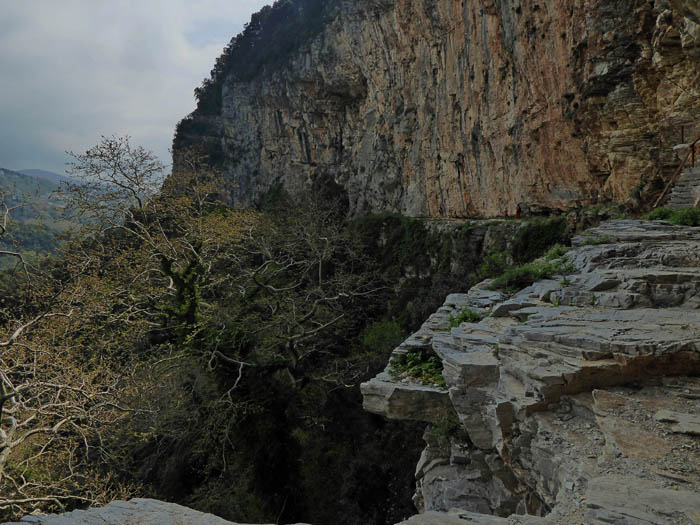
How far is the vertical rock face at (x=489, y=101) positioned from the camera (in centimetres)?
A: 922

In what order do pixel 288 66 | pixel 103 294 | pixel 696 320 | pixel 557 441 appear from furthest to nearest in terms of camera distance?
pixel 288 66 < pixel 103 294 < pixel 696 320 < pixel 557 441

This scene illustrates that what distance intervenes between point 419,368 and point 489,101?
13.3 metres

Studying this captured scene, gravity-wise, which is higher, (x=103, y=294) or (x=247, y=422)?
(x=103, y=294)

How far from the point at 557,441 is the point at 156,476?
10281 mm

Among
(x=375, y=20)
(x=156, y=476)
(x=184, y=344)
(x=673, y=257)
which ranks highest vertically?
(x=375, y=20)

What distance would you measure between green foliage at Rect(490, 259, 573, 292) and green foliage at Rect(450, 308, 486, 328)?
3.98ft

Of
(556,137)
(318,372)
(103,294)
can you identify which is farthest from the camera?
(318,372)

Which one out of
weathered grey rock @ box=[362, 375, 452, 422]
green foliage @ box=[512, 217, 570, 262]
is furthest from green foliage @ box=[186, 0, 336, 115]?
weathered grey rock @ box=[362, 375, 452, 422]

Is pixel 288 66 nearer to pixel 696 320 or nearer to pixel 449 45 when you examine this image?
pixel 449 45

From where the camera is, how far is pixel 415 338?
577 centimetres

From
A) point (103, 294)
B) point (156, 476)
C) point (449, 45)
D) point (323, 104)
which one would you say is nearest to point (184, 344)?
point (103, 294)

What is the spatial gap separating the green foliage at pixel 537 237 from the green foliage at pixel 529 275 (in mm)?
5795

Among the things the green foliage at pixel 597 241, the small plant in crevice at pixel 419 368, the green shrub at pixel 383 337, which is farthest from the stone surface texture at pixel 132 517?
the green shrub at pixel 383 337

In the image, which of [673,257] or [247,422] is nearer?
[673,257]
